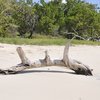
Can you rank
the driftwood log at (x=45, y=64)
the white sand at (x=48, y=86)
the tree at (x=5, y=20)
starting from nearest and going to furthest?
the white sand at (x=48, y=86) → the driftwood log at (x=45, y=64) → the tree at (x=5, y=20)

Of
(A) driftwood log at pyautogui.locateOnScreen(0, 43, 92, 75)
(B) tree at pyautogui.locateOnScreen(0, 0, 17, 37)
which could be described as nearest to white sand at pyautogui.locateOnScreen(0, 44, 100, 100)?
(A) driftwood log at pyautogui.locateOnScreen(0, 43, 92, 75)

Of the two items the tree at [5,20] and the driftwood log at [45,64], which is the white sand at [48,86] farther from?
the tree at [5,20]

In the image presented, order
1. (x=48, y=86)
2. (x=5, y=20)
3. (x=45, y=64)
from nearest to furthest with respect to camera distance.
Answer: (x=48, y=86)
(x=45, y=64)
(x=5, y=20)

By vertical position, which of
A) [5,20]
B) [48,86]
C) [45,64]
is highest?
[45,64]

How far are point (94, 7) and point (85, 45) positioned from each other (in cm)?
2107

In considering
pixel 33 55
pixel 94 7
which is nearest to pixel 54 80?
pixel 33 55

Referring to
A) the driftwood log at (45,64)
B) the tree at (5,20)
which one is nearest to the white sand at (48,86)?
the driftwood log at (45,64)

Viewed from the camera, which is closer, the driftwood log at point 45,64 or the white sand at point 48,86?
the white sand at point 48,86

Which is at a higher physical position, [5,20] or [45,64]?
[45,64]

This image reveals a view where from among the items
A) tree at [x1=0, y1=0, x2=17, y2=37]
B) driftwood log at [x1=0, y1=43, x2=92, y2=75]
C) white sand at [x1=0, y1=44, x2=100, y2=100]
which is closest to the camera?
white sand at [x1=0, y1=44, x2=100, y2=100]

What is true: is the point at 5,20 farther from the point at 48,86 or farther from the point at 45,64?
the point at 48,86

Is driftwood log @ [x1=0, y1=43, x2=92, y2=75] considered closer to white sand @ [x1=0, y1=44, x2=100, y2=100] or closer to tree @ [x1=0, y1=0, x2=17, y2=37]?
white sand @ [x1=0, y1=44, x2=100, y2=100]

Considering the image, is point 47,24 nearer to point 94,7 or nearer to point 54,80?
point 94,7

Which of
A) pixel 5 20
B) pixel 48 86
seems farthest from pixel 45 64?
pixel 5 20
